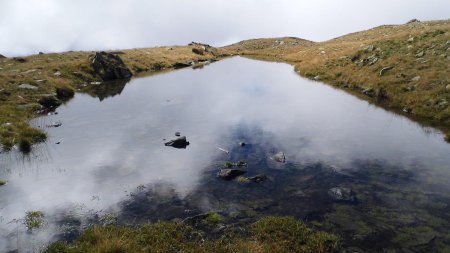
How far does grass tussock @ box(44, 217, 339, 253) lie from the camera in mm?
11641

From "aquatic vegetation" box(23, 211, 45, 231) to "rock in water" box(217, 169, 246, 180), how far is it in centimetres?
792

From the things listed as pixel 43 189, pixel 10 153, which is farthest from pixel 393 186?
pixel 10 153

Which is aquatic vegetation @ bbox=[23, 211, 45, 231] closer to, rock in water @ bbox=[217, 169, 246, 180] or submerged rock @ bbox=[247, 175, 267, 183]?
rock in water @ bbox=[217, 169, 246, 180]

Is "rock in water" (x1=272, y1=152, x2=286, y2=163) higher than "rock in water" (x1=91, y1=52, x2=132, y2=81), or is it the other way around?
"rock in water" (x1=91, y1=52, x2=132, y2=81)

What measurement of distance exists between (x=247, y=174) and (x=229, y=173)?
975 millimetres

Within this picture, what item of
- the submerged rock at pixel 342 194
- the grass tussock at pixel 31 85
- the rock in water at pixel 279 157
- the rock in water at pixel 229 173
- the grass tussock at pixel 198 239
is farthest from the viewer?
the grass tussock at pixel 31 85

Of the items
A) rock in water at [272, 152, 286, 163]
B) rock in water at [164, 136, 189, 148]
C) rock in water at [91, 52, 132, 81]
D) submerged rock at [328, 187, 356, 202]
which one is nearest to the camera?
submerged rock at [328, 187, 356, 202]

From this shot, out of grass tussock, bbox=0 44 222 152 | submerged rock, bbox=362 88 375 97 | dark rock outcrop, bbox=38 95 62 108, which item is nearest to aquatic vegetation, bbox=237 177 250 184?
grass tussock, bbox=0 44 222 152

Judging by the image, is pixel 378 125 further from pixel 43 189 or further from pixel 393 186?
pixel 43 189

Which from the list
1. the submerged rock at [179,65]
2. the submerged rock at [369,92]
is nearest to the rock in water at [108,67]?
the submerged rock at [179,65]

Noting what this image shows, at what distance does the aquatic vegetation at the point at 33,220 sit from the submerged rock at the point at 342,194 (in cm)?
1174

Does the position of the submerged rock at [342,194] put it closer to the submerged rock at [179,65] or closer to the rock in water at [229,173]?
the rock in water at [229,173]

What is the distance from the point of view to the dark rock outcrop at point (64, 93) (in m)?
41.6

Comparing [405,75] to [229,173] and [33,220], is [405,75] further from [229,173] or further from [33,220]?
[33,220]
